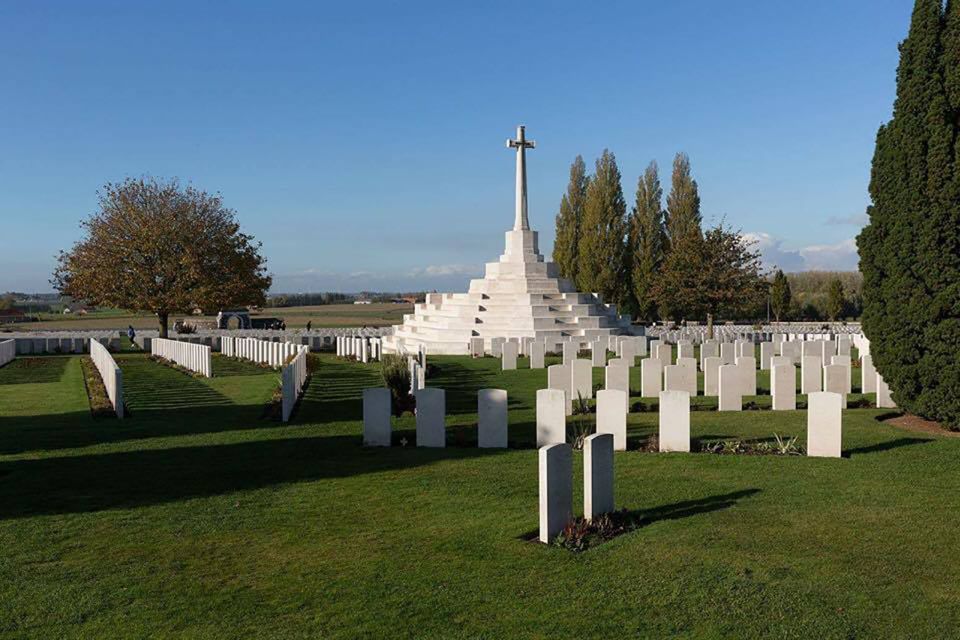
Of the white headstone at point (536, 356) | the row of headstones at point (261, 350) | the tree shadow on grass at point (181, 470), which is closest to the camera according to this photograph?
the tree shadow on grass at point (181, 470)

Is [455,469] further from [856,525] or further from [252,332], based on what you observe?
[252,332]

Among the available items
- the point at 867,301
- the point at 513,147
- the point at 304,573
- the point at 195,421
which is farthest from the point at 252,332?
the point at 304,573

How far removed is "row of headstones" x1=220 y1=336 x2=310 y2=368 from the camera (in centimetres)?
2322

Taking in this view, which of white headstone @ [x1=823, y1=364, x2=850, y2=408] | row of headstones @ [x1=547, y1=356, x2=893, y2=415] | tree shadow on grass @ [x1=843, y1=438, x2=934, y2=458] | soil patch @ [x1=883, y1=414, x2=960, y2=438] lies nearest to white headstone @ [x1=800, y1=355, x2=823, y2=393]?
row of headstones @ [x1=547, y1=356, x2=893, y2=415]

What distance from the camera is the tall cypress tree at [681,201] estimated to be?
164 feet

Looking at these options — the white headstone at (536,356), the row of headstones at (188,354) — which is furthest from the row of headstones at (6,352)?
the white headstone at (536,356)

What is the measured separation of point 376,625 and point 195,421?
936cm

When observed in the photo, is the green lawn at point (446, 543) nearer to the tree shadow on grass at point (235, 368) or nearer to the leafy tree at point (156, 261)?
the tree shadow on grass at point (235, 368)

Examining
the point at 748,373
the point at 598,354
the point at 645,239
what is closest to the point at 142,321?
the point at 645,239

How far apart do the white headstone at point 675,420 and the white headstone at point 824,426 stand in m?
1.50

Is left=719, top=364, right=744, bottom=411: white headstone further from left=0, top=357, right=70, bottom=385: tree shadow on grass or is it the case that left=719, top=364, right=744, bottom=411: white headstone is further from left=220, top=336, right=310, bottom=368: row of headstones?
left=0, top=357, right=70, bottom=385: tree shadow on grass

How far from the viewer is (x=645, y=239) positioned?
49.4 m

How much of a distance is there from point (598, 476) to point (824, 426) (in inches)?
168

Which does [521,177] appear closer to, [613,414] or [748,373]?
[748,373]
